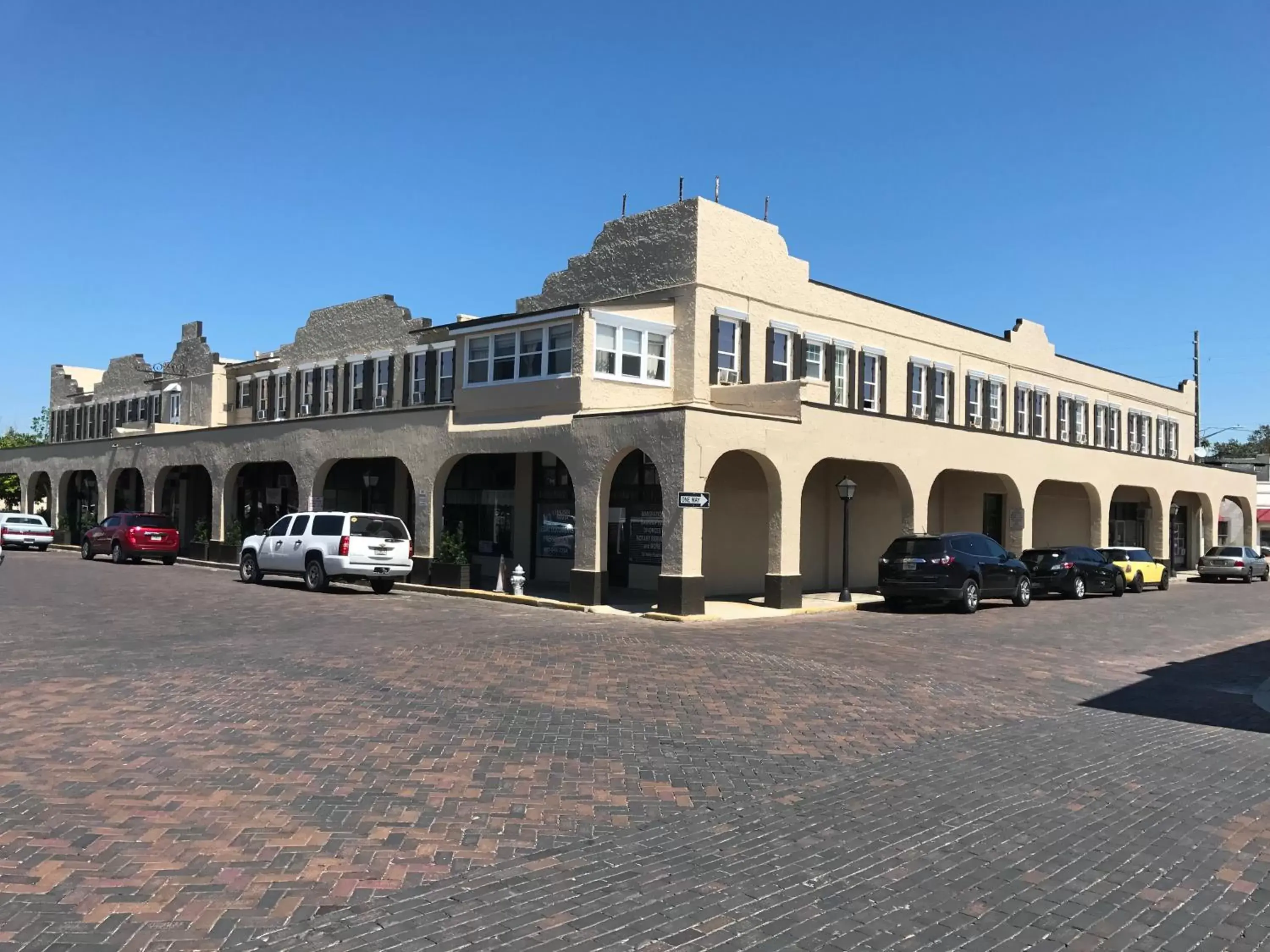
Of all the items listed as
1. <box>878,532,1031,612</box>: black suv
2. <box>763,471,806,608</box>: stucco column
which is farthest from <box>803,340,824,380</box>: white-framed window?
<box>878,532,1031,612</box>: black suv

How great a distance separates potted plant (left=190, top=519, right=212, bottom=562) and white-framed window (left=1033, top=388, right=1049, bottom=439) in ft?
97.3

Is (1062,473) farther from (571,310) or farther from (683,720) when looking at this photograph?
(683,720)

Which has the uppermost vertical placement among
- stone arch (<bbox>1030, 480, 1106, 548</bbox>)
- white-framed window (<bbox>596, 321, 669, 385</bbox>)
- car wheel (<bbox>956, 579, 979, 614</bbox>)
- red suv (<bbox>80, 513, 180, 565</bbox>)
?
white-framed window (<bbox>596, 321, 669, 385</bbox>)

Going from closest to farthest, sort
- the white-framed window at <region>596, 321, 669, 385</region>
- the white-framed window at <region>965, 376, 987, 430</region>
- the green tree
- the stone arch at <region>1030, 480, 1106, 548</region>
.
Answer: the white-framed window at <region>596, 321, 669, 385</region> < the white-framed window at <region>965, 376, 987, 430</region> < the stone arch at <region>1030, 480, 1106, 548</region> < the green tree

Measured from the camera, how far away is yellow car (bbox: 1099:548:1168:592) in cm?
3073

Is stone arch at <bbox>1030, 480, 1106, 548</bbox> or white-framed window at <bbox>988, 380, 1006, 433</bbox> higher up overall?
white-framed window at <bbox>988, 380, 1006, 433</bbox>

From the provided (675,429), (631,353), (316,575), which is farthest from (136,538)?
(675,429)

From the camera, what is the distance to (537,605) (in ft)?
70.5

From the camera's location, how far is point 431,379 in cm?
3072

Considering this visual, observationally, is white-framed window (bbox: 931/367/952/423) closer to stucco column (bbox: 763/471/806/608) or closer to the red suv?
stucco column (bbox: 763/471/806/608)

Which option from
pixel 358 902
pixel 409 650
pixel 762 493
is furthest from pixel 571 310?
pixel 358 902

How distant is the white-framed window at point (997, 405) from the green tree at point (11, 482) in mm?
54030

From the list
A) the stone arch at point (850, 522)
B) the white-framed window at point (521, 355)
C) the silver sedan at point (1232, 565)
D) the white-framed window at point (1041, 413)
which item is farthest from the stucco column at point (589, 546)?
the silver sedan at point (1232, 565)

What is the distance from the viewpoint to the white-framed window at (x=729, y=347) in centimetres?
2489
